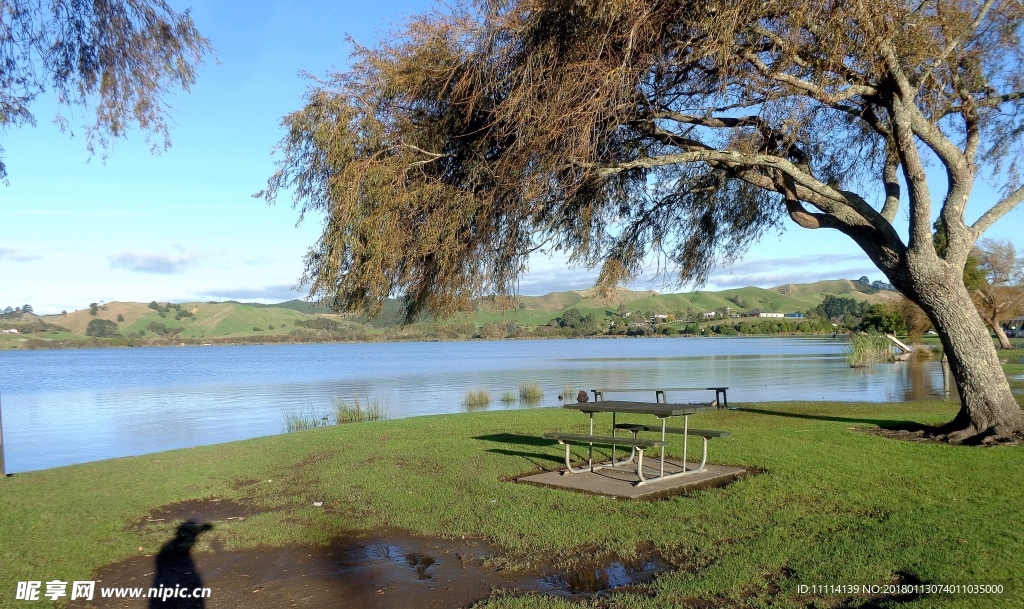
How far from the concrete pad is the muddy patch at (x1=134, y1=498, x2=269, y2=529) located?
112 inches

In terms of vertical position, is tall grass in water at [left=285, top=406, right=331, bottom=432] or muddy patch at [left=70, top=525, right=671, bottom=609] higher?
muddy patch at [left=70, top=525, right=671, bottom=609]

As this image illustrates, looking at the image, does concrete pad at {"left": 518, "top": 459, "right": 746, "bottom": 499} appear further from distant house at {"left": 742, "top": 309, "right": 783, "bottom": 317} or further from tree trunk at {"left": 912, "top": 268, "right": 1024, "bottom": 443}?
distant house at {"left": 742, "top": 309, "right": 783, "bottom": 317}

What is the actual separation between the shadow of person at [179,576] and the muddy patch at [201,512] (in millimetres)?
490

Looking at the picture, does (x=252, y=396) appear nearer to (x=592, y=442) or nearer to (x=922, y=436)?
(x=592, y=442)

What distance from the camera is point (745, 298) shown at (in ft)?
536

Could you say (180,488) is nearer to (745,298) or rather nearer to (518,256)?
(518,256)

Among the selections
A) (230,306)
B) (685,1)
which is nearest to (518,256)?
(685,1)

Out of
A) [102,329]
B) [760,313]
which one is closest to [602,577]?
[102,329]

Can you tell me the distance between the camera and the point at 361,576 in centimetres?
509

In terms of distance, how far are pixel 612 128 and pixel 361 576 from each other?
5.77 m

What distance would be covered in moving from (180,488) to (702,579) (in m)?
6.20

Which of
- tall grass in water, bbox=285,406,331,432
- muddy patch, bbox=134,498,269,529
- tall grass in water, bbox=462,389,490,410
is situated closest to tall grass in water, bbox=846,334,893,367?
tall grass in water, bbox=462,389,490,410

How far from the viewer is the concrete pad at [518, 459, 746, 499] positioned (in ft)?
23.5

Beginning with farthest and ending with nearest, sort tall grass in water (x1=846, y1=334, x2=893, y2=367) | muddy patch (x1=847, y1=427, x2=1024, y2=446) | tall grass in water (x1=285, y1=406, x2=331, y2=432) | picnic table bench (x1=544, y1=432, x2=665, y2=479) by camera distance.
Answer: tall grass in water (x1=846, y1=334, x2=893, y2=367) → tall grass in water (x1=285, y1=406, x2=331, y2=432) → muddy patch (x1=847, y1=427, x2=1024, y2=446) → picnic table bench (x1=544, y1=432, x2=665, y2=479)
